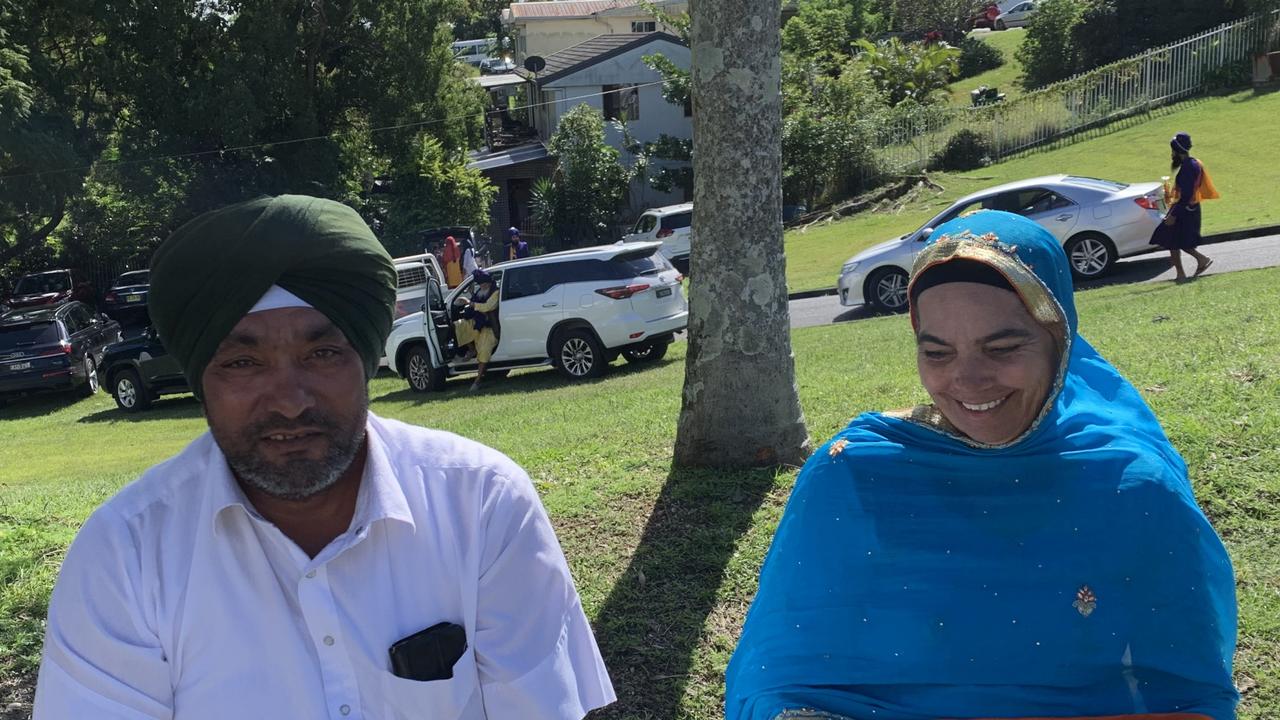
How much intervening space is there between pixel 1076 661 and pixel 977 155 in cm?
3034

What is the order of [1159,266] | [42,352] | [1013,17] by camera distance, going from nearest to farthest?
[1159,266], [42,352], [1013,17]

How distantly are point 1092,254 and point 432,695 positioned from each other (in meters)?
15.8

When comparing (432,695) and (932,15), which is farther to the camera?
(932,15)

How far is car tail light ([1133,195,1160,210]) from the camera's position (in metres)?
15.9

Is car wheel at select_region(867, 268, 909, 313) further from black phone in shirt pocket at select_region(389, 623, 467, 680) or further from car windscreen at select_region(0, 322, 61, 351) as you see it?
black phone in shirt pocket at select_region(389, 623, 467, 680)

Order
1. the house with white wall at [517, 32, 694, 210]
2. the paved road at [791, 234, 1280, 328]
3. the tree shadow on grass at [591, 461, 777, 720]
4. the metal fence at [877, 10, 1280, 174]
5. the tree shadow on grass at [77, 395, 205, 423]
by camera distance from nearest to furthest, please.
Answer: the tree shadow on grass at [591, 461, 777, 720] → the paved road at [791, 234, 1280, 328] → the tree shadow on grass at [77, 395, 205, 423] → the metal fence at [877, 10, 1280, 174] → the house with white wall at [517, 32, 694, 210]

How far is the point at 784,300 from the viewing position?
6.64 meters

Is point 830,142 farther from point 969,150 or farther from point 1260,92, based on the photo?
point 1260,92

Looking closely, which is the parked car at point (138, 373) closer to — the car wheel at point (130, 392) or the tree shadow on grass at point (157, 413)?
the car wheel at point (130, 392)

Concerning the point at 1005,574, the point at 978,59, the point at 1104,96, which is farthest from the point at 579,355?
the point at 978,59

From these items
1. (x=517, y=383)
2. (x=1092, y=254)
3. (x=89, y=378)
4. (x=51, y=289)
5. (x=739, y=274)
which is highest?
(x=739, y=274)

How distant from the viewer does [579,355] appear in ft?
52.5

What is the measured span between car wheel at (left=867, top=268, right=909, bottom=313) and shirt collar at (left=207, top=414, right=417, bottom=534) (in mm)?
15590

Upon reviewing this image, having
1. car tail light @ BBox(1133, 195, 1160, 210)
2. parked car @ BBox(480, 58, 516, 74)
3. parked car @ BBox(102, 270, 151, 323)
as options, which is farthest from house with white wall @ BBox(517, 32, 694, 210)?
parked car @ BBox(480, 58, 516, 74)
